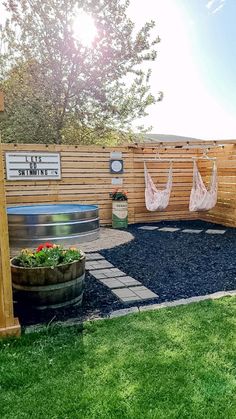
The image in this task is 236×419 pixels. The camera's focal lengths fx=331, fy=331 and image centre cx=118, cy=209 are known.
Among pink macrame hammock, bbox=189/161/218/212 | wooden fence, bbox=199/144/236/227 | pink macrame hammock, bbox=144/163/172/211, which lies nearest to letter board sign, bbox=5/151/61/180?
pink macrame hammock, bbox=144/163/172/211

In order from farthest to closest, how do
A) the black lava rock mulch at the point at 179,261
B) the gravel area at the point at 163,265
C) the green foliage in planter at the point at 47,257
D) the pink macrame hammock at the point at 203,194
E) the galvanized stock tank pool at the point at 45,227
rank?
the pink macrame hammock at the point at 203,194, the galvanized stock tank pool at the point at 45,227, the black lava rock mulch at the point at 179,261, the gravel area at the point at 163,265, the green foliage in planter at the point at 47,257

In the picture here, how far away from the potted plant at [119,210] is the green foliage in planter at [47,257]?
4365mm

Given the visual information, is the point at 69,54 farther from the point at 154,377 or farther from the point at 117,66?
the point at 154,377

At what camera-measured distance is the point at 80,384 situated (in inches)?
73.2

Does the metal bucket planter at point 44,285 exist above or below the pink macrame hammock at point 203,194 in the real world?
below

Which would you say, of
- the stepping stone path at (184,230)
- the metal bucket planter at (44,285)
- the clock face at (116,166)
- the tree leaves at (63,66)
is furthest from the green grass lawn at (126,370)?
the tree leaves at (63,66)

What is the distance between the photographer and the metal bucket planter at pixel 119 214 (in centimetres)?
743

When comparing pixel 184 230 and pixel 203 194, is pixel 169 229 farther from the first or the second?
pixel 203 194

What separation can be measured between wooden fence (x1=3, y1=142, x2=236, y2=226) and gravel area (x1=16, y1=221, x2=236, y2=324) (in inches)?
39.0

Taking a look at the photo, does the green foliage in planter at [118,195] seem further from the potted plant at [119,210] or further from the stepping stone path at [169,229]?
the stepping stone path at [169,229]

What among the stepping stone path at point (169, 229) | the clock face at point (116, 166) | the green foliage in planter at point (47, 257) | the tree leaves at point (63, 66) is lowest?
the stepping stone path at point (169, 229)

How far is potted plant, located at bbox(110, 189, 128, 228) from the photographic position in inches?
293

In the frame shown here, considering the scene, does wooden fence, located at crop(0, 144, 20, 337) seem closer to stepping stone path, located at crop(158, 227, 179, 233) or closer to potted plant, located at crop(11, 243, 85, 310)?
potted plant, located at crop(11, 243, 85, 310)

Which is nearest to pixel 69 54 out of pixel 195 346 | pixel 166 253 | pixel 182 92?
pixel 182 92
